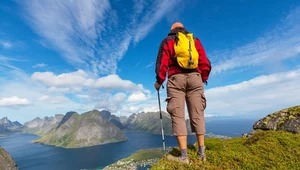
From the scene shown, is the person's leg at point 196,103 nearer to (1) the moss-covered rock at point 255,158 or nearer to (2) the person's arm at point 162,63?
(1) the moss-covered rock at point 255,158

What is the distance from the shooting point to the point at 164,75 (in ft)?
19.6

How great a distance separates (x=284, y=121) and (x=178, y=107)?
8.81 meters

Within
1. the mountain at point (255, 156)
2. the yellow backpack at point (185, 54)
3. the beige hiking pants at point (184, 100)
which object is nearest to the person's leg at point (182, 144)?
the beige hiking pants at point (184, 100)

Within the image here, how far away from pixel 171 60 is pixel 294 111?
989 centimetres

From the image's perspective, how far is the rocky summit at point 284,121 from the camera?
1027 cm

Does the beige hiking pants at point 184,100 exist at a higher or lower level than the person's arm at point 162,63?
lower

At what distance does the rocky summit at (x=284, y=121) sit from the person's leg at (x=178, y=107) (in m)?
7.67

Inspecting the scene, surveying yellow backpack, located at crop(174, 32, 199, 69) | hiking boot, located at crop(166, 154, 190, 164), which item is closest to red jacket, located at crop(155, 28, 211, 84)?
yellow backpack, located at crop(174, 32, 199, 69)

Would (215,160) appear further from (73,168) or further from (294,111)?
(73,168)

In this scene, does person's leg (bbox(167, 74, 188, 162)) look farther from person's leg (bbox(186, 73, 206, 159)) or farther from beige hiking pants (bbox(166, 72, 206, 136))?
person's leg (bbox(186, 73, 206, 159))

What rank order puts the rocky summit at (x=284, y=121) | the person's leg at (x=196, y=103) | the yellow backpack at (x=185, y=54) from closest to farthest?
the yellow backpack at (x=185, y=54) → the person's leg at (x=196, y=103) → the rocky summit at (x=284, y=121)

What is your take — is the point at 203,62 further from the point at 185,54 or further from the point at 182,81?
the point at 182,81

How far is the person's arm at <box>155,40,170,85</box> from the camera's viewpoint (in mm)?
5902

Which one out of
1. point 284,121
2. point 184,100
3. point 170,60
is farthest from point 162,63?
point 284,121
